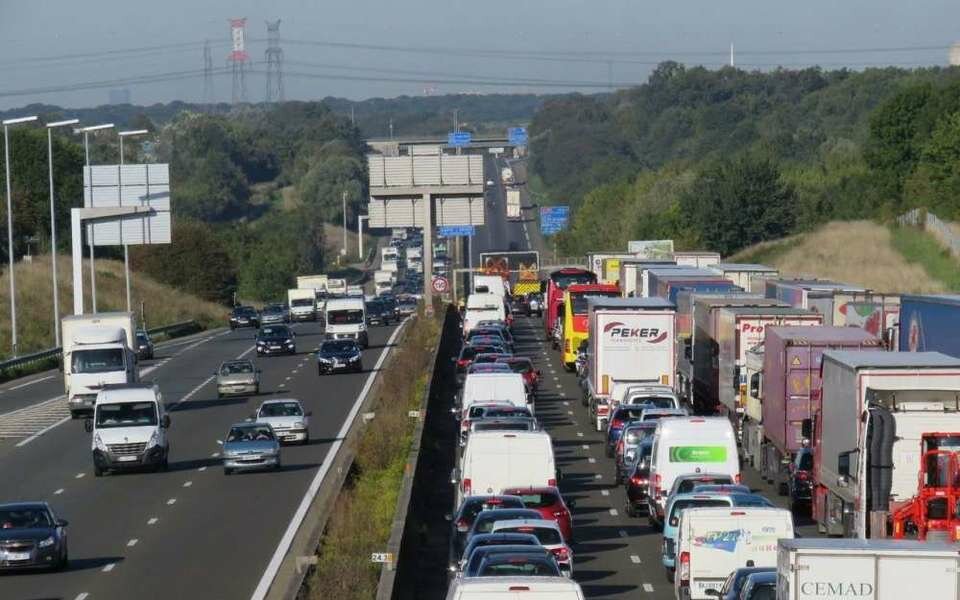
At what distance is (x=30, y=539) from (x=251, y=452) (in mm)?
12684

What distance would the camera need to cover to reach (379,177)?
93.4 metres

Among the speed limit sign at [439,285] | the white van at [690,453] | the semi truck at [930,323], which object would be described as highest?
the semi truck at [930,323]

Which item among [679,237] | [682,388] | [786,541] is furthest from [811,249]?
[786,541]

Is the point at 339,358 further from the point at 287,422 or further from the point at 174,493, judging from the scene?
the point at 174,493

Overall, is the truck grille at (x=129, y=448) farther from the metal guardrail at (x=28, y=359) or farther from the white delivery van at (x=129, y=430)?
the metal guardrail at (x=28, y=359)

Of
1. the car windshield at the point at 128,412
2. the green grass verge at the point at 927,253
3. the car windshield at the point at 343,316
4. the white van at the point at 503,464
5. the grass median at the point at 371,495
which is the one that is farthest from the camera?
the green grass verge at the point at 927,253

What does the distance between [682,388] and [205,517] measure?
21633 millimetres

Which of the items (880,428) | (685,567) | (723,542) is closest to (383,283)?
(685,567)

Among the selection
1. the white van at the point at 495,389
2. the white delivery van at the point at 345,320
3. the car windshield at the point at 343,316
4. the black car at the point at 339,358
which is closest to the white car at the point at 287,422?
the white van at the point at 495,389

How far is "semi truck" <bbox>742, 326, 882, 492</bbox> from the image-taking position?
113 ft

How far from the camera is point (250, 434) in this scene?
41.0 meters

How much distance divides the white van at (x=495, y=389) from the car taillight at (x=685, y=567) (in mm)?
20085

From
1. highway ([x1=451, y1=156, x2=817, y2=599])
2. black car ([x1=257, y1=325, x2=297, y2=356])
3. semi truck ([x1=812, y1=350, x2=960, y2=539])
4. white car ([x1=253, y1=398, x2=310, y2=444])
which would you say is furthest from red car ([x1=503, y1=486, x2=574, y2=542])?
black car ([x1=257, y1=325, x2=297, y2=356])

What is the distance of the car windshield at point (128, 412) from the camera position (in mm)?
41281
